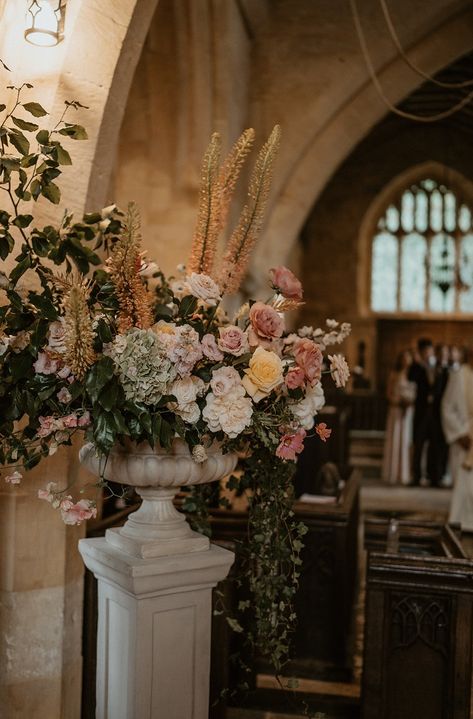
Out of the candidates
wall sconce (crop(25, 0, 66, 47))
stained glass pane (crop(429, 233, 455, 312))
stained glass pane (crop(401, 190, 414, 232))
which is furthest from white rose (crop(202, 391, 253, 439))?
stained glass pane (crop(401, 190, 414, 232))

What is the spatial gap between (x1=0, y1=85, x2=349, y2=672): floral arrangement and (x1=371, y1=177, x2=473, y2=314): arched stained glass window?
44.2ft

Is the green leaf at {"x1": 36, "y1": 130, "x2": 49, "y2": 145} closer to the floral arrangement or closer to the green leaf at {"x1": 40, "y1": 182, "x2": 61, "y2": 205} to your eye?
the floral arrangement

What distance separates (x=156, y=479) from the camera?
6.19 ft

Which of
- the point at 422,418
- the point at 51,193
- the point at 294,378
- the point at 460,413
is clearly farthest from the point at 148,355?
the point at 422,418

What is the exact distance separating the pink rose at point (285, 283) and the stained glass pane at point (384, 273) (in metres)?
13.5

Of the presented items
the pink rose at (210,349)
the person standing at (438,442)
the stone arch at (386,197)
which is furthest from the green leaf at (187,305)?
the stone arch at (386,197)

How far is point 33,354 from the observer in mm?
1875

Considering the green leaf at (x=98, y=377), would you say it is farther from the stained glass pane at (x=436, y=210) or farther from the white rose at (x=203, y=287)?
the stained glass pane at (x=436, y=210)

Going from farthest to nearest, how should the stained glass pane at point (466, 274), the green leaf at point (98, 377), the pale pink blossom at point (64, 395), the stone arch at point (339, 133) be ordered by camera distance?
the stained glass pane at point (466, 274), the stone arch at point (339, 133), the pale pink blossom at point (64, 395), the green leaf at point (98, 377)

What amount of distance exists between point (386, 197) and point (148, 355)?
14056 millimetres

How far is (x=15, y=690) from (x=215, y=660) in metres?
0.71

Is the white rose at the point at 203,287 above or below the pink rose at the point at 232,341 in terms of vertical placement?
above

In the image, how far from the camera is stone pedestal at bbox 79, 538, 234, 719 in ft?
6.24

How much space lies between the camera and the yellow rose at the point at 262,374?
72.8 inches
